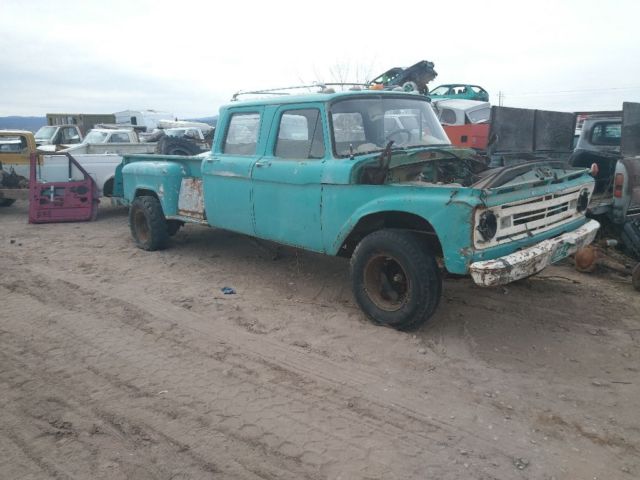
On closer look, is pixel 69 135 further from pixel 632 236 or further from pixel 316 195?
pixel 632 236

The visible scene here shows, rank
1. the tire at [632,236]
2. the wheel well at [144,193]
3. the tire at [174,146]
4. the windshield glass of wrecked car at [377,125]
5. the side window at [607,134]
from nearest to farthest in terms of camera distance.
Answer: the windshield glass of wrecked car at [377,125]
the tire at [632,236]
the wheel well at [144,193]
the side window at [607,134]
the tire at [174,146]

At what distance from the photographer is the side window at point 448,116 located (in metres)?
12.8

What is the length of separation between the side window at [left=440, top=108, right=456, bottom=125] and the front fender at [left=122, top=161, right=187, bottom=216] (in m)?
7.98

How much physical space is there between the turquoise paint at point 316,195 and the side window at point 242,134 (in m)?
0.07

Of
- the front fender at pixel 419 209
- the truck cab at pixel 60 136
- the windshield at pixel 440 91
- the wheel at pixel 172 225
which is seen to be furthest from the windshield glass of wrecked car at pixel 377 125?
the truck cab at pixel 60 136

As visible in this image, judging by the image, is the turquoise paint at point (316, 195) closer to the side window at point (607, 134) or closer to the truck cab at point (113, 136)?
the side window at point (607, 134)

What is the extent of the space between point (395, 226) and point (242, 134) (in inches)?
85.4

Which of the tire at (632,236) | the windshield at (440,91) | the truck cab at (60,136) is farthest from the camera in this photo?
the windshield at (440,91)

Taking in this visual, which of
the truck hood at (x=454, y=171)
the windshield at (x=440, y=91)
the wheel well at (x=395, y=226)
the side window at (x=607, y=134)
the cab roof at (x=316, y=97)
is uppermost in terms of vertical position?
the windshield at (x=440, y=91)

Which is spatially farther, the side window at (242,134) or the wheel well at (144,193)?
the wheel well at (144,193)

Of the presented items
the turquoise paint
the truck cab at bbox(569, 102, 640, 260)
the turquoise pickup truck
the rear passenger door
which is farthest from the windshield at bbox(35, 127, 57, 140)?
the truck cab at bbox(569, 102, 640, 260)

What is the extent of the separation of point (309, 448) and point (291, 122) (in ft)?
10.6

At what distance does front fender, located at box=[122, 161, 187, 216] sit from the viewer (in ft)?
22.0

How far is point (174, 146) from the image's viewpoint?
541 inches
